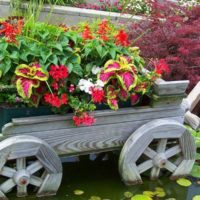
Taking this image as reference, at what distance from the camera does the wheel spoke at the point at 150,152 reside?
330 centimetres

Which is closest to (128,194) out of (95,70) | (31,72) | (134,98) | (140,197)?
(140,197)

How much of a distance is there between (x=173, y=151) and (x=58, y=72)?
3.70 ft

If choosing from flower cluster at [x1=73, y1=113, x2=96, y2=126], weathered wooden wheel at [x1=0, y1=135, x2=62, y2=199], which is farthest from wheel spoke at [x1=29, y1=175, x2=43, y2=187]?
flower cluster at [x1=73, y1=113, x2=96, y2=126]

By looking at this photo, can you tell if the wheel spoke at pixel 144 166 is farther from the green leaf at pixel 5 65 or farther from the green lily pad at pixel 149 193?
the green leaf at pixel 5 65

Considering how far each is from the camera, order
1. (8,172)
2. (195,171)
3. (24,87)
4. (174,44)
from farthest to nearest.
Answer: (174,44) < (195,171) < (8,172) < (24,87)

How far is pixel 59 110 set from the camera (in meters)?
2.95

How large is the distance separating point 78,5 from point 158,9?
2.21m

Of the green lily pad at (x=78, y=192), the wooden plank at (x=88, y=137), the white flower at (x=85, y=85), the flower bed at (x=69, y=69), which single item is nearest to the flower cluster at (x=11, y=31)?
the flower bed at (x=69, y=69)

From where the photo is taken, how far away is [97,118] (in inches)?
121

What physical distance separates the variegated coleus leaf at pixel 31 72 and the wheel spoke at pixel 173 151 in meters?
1.13

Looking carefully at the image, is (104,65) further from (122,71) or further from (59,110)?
(59,110)

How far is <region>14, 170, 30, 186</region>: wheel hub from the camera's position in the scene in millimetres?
2922

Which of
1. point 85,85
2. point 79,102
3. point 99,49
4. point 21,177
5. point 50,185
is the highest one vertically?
point 99,49

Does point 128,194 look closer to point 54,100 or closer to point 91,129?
point 91,129
